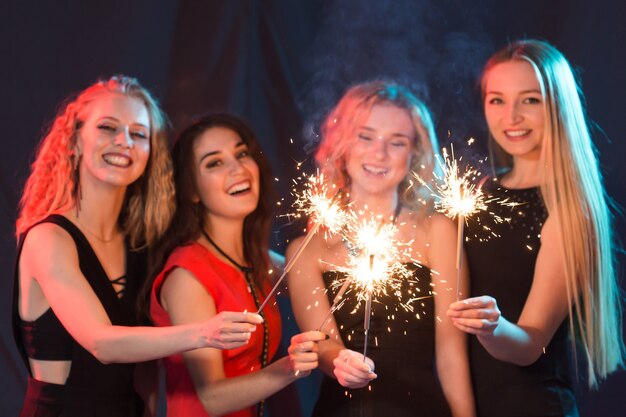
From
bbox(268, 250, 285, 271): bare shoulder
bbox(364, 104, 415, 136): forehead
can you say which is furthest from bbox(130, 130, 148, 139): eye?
bbox(364, 104, 415, 136): forehead

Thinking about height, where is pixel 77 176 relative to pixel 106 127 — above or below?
below

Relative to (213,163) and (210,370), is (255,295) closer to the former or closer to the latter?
(210,370)

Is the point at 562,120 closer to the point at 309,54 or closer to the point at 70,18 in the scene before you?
the point at 309,54

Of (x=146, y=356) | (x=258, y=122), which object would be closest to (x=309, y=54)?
(x=258, y=122)

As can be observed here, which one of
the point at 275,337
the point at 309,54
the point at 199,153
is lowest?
the point at 275,337

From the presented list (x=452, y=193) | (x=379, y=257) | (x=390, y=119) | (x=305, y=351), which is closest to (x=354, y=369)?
Answer: (x=305, y=351)

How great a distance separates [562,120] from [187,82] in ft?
4.51

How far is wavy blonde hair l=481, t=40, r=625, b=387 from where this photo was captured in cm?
232

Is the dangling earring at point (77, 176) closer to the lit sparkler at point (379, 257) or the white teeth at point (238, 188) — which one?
the white teeth at point (238, 188)

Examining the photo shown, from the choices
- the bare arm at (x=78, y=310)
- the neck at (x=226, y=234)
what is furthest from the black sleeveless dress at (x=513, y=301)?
the bare arm at (x=78, y=310)

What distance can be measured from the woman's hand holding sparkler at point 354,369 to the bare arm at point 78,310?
0.96ft

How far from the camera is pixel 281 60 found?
3.12m

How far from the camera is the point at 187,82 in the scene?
123 inches

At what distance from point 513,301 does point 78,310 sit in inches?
45.0
